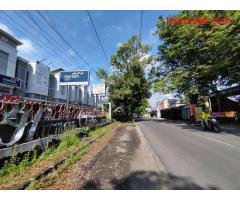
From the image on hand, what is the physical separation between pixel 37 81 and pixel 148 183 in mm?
27431

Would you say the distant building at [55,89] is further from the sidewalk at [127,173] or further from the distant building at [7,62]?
the sidewalk at [127,173]

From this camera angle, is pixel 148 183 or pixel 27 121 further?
pixel 27 121

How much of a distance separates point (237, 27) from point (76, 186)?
41.7 feet

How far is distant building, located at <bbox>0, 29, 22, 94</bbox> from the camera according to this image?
21438 mm

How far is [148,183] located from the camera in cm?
454

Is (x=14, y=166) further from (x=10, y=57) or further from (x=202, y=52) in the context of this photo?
(x=10, y=57)

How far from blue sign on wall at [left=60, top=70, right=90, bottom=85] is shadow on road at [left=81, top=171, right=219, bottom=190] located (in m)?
13.1

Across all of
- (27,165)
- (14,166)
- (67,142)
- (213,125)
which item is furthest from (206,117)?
(14,166)

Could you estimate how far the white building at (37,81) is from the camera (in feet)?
90.5

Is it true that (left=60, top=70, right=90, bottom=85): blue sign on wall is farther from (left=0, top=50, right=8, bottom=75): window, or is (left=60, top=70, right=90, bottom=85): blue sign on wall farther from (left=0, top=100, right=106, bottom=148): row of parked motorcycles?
(left=0, top=50, right=8, bottom=75): window

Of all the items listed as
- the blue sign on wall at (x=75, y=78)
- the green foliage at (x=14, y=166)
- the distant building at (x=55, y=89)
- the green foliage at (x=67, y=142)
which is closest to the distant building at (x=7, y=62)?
the blue sign on wall at (x=75, y=78)

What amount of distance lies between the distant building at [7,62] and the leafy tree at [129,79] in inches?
631

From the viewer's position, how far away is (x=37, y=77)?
28.2 m

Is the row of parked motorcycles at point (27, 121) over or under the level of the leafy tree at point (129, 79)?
under
